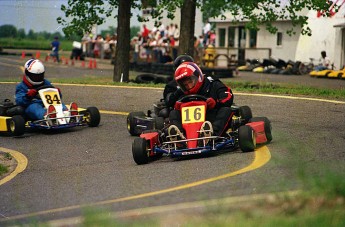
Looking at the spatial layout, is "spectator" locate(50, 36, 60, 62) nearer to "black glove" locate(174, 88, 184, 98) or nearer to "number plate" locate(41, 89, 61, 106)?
"number plate" locate(41, 89, 61, 106)

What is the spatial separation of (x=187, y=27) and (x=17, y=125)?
1196 centimetres

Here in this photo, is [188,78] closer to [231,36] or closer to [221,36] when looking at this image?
[231,36]

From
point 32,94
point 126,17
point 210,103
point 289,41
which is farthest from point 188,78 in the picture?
point 289,41

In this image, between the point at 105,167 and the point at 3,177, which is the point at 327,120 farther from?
the point at 3,177

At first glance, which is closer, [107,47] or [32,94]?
[32,94]

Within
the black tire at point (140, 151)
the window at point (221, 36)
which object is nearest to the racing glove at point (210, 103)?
the black tire at point (140, 151)

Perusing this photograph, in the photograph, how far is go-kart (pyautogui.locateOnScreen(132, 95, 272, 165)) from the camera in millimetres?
9664

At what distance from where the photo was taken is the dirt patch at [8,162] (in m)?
9.84

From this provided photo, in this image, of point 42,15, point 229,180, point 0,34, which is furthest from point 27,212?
point 0,34

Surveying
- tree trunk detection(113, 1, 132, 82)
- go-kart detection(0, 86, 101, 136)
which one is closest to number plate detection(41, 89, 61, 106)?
go-kart detection(0, 86, 101, 136)

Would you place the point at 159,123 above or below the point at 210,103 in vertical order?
below

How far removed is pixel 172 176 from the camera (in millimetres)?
8562

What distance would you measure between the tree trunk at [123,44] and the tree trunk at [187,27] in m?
1.96

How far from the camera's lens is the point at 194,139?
9.65 m
